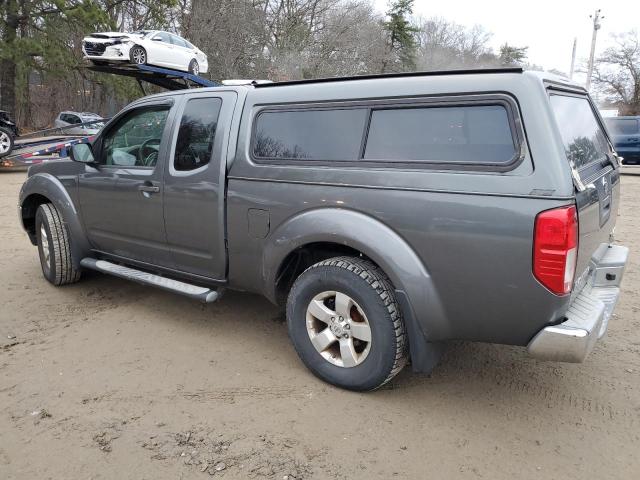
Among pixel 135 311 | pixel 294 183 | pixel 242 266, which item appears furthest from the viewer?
pixel 135 311

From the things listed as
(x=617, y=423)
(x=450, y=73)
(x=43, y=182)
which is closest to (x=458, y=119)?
(x=450, y=73)

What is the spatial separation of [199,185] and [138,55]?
36.6ft

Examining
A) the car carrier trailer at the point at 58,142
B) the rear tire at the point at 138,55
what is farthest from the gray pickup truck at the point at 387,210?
the car carrier trailer at the point at 58,142

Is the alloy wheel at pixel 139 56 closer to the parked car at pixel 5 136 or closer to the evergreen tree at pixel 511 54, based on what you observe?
the parked car at pixel 5 136

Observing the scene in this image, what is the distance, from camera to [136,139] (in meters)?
4.39

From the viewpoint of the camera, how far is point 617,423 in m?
2.86

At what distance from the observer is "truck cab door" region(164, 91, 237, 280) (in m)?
3.61

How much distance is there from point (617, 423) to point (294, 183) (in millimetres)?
2307

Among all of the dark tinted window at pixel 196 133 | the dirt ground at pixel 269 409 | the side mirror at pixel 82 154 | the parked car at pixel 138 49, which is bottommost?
the dirt ground at pixel 269 409

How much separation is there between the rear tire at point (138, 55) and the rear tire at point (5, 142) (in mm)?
3880

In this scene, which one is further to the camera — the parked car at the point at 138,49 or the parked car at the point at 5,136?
the parked car at the point at 5,136

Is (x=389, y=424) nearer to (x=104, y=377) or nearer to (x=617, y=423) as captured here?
(x=617, y=423)

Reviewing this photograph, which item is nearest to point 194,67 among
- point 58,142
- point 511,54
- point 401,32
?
point 58,142

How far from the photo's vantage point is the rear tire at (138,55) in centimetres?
1299
